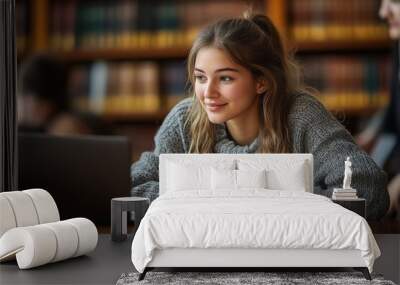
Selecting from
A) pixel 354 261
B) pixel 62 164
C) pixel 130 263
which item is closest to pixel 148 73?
pixel 62 164

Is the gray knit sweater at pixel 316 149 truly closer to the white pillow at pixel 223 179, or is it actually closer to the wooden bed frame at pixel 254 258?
the white pillow at pixel 223 179

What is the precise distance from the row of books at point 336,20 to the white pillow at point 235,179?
3.95ft

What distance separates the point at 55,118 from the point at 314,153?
158 cm

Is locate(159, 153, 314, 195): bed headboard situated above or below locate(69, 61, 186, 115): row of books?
below

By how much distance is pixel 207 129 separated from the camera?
4.40 metres

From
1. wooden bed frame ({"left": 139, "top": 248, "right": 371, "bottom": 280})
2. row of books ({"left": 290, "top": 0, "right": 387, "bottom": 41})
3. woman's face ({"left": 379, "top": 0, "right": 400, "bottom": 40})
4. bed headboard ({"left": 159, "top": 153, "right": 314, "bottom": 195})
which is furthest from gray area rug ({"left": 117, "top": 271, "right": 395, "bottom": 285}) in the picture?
row of books ({"left": 290, "top": 0, "right": 387, "bottom": 41})

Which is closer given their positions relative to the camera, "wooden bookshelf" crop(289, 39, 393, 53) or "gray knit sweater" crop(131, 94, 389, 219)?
"gray knit sweater" crop(131, 94, 389, 219)

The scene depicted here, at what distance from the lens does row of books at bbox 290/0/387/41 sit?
16.1 ft

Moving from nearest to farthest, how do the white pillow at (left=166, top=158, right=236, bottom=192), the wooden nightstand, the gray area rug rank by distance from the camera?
the gray area rug
the wooden nightstand
the white pillow at (left=166, top=158, right=236, bottom=192)

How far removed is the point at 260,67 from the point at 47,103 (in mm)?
1323

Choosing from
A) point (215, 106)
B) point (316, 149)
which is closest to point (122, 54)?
point (215, 106)

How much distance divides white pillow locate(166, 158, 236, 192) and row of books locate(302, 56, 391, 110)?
3.39ft

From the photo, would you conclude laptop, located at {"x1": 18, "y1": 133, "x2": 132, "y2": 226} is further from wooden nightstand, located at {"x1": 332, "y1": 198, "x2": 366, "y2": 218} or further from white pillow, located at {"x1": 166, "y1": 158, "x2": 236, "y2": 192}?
wooden nightstand, located at {"x1": 332, "y1": 198, "x2": 366, "y2": 218}

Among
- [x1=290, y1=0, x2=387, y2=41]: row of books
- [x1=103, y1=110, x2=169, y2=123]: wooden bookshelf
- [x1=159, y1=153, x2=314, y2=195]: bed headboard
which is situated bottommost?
[x1=159, y1=153, x2=314, y2=195]: bed headboard
